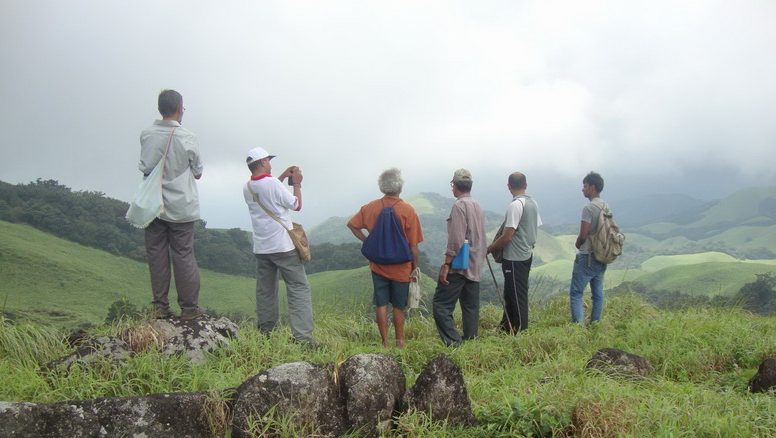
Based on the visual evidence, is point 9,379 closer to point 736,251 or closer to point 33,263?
point 33,263

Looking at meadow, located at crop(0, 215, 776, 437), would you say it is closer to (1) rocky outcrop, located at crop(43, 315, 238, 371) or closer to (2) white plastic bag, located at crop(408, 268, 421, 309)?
(1) rocky outcrop, located at crop(43, 315, 238, 371)

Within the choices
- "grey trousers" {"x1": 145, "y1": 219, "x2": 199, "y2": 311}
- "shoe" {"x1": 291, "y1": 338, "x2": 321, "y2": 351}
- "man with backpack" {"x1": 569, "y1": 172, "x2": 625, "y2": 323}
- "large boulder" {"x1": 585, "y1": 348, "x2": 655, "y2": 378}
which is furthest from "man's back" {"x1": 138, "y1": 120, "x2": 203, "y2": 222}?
"man with backpack" {"x1": 569, "y1": 172, "x2": 625, "y2": 323}

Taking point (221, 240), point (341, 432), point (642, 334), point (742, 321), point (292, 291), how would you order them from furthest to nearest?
1. point (221, 240)
2. point (742, 321)
3. point (642, 334)
4. point (292, 291)
5. point (341, 432)

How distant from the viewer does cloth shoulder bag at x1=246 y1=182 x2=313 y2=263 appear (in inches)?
273

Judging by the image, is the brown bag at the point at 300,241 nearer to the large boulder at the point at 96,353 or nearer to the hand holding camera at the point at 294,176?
the hand holding camera at the point at 294,176

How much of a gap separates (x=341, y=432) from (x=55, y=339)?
375 cm

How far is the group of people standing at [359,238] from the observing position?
20.4 feet

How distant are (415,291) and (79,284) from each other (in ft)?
23.8

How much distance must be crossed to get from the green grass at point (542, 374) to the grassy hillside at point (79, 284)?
59.1 inches

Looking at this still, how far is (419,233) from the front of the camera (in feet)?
24.6

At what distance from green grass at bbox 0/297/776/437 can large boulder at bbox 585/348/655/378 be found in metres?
0.20

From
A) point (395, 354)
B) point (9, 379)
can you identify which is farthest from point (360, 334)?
point (9, 379)

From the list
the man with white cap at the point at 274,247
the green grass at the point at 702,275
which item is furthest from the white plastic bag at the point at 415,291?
the green grass at the point at 702,275

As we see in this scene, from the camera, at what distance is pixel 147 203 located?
236 inches
